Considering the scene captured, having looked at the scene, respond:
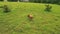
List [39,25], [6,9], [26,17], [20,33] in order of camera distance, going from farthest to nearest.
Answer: [6,9]
[26,17]
[39,25]
[20,33]

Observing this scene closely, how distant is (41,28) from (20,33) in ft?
5.83

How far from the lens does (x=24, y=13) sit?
65.2 feet

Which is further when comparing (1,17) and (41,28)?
(1,17)

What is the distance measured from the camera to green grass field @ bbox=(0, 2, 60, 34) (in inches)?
656

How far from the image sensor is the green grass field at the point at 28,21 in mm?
16672

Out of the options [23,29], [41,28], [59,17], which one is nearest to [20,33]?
[23,29]

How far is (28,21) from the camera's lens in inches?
710

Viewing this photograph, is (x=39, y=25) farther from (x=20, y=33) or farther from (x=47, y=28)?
(x=20, y=33)

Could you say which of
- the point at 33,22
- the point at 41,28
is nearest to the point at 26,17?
the point at 33,22

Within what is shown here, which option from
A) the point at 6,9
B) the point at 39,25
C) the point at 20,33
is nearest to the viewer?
the point at 20,33

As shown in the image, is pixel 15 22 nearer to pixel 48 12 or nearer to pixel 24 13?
pixel 24 13

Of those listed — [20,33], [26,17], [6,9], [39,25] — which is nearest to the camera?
[20,33]

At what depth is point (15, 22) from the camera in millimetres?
17859

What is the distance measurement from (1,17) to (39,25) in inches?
140
